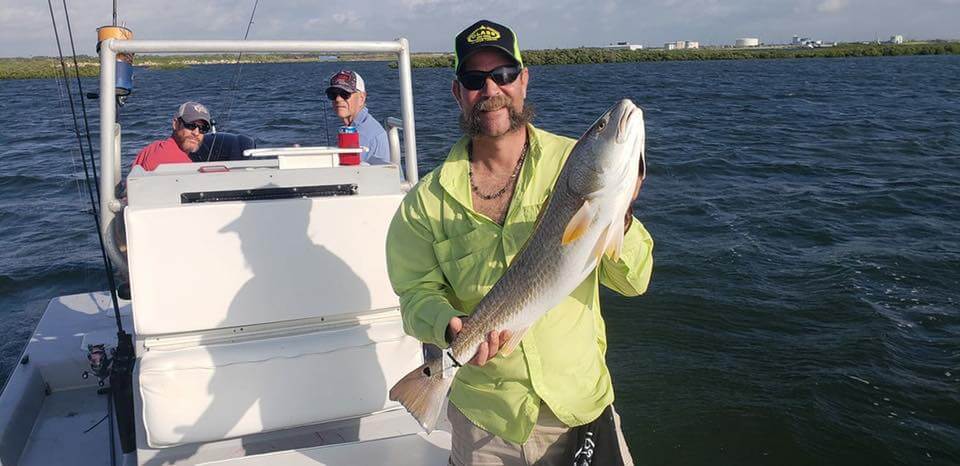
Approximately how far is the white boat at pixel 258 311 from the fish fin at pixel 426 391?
69 centimetres

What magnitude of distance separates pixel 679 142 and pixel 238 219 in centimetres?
1735

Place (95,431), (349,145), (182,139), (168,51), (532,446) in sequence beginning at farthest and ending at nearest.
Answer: (182,139)
(95,431)
(349,145)
(168,51)
(532,446)

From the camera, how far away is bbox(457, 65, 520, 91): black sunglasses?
255cm

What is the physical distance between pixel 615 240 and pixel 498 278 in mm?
484

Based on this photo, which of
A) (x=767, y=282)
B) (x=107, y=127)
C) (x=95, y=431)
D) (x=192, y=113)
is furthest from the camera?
(x=767, y=282)

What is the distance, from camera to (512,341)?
8.16 ft

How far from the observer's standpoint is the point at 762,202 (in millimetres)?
13008

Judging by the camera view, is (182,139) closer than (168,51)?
No

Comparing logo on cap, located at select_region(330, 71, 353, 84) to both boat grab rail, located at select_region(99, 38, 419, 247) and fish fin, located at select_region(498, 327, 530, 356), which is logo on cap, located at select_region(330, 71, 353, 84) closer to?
boat grab rail, located at select_region(99, 38, 419, 247)

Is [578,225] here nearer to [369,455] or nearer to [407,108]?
[369,455]

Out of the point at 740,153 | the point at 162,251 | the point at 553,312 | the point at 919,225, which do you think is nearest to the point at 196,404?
the point at 162,251

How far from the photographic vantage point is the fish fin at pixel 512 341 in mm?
2471

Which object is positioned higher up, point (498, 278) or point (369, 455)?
point (498, 278)

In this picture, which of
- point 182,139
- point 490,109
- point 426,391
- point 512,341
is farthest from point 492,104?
point 182,139
